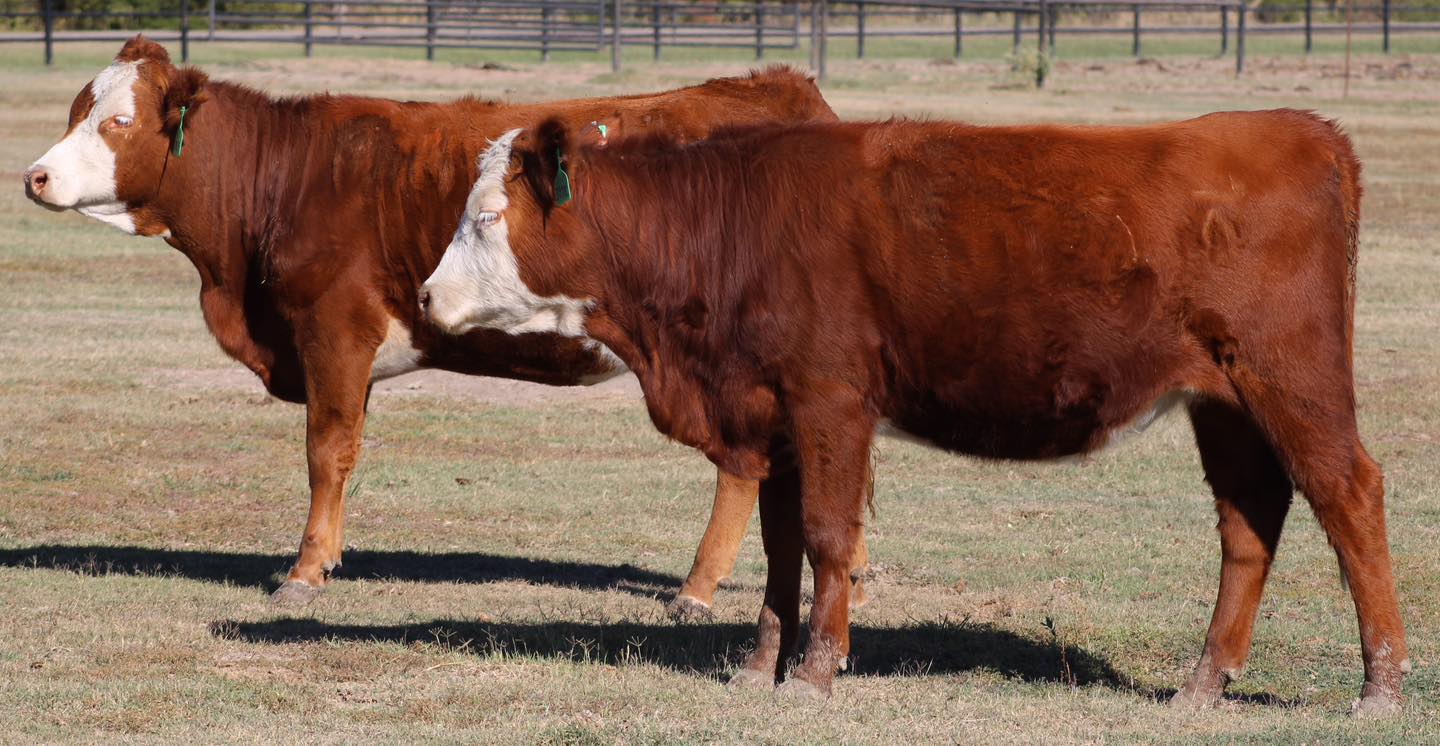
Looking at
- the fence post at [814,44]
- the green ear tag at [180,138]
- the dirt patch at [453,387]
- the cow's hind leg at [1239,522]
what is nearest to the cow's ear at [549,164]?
the cow's hind leg at [1239,522]

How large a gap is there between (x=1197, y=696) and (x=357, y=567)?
167 inches

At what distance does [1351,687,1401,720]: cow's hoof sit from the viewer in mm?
5852

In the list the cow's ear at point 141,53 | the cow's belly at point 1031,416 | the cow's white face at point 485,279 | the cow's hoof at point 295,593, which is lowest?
the cow's hoof at point 295,593

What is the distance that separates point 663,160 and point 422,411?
6.04 metres

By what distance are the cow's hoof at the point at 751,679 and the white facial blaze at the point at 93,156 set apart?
389 cm

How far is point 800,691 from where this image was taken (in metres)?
6.10

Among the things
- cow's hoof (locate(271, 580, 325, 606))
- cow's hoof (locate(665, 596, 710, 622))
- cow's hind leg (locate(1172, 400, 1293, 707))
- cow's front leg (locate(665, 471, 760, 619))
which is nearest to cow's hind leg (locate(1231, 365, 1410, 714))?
cow's hind leg (locate(1172, 400, 1293, 707))

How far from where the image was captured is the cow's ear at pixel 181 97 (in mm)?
8453

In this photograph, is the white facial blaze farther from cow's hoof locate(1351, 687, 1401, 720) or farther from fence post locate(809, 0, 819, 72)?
fence post locate(809, 0, 819, 72)

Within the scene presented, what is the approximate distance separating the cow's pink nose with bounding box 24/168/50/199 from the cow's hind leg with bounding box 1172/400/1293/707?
5.03 m

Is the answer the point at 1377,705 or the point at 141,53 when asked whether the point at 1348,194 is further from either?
the point at 141,53

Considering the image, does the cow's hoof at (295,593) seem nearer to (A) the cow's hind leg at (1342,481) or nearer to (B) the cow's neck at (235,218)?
(B) the cow's neck at (235,218)

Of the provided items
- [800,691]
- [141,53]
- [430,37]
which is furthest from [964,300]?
[430,37]

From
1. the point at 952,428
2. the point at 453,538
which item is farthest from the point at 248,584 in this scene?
the point at 952,428
